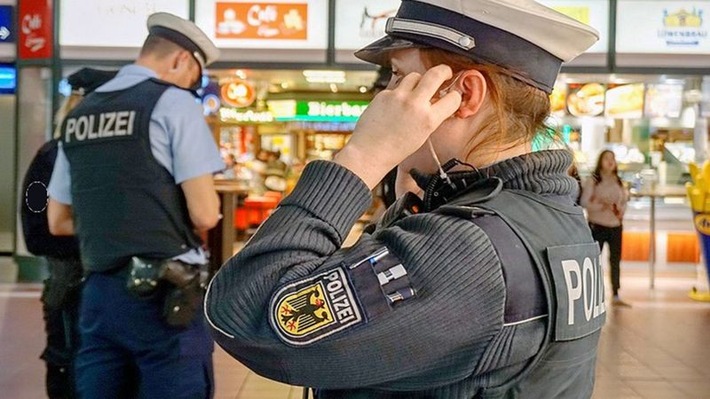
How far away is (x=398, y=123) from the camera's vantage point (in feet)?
4.25

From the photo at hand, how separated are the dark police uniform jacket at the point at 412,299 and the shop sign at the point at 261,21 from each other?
9.14 meters

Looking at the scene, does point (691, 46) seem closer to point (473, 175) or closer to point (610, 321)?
point (610, 321)

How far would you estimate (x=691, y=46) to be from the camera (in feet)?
33.8

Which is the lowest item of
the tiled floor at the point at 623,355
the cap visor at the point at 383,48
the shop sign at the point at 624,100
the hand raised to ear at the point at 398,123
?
the tiled floor at the point at 623,355

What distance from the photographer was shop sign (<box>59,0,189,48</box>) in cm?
1024

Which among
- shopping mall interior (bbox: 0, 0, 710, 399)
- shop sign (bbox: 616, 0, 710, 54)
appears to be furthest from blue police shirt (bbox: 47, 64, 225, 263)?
shop sign (bbox: 616, 0, 710, 54)

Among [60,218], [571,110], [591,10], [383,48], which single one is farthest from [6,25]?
[383,48]

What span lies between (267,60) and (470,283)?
30.8ft

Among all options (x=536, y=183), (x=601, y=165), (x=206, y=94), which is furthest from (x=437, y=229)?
(x=206, y=94)

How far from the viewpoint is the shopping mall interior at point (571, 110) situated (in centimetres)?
704

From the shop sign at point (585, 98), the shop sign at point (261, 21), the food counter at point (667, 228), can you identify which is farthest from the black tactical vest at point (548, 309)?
the food counter at point (667, 228)

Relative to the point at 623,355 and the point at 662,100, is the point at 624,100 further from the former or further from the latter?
the point at 623,355

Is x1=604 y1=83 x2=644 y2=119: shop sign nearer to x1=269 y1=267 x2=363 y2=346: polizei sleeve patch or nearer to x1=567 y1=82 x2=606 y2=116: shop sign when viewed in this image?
x1=567 y1=82 x2=606 y2=116: shop sign

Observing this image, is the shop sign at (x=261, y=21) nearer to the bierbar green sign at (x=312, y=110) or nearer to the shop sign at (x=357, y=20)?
the shop sign at (x=357, y=20)
